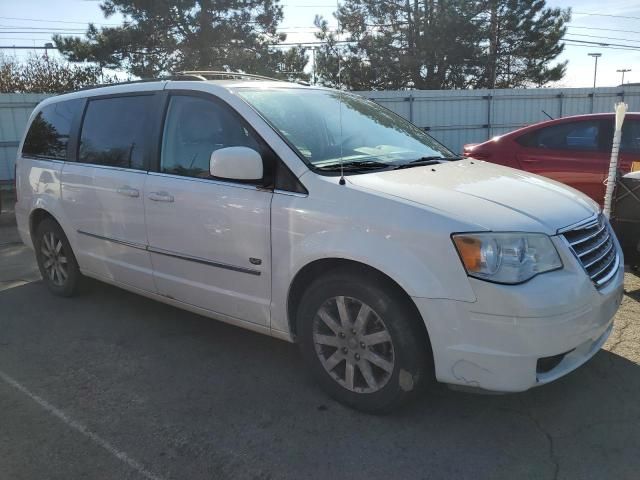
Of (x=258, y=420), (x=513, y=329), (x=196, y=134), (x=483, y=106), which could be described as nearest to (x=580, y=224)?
(x=513, y=329)

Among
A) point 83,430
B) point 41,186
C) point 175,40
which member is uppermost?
point 175,40

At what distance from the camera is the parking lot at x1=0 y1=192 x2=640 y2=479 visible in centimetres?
263

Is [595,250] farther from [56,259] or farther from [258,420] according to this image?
[56,259]

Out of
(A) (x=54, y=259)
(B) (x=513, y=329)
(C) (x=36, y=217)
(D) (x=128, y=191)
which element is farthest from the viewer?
(C) (x=36, y=217)

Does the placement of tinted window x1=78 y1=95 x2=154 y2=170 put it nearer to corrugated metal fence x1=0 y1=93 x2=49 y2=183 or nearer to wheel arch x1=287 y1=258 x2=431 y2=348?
wheel arch x1=287 y1=258 x2=431 y2=348

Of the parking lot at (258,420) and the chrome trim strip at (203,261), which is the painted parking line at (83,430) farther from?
the chrome trim strip at (203,261)

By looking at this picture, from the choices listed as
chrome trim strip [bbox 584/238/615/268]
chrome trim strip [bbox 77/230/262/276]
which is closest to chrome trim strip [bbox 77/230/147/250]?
chrome trim strip [bbox 77/230/262/276]

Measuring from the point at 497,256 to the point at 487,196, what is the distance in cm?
47

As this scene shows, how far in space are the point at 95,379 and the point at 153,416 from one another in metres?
0.69

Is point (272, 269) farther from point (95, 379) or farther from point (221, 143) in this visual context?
point (95, 379)

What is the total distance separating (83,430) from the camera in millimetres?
2975

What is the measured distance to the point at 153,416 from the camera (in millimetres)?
3100

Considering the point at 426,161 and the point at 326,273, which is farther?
the point at 426,161

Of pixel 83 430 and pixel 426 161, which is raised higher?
pixel 426 161
